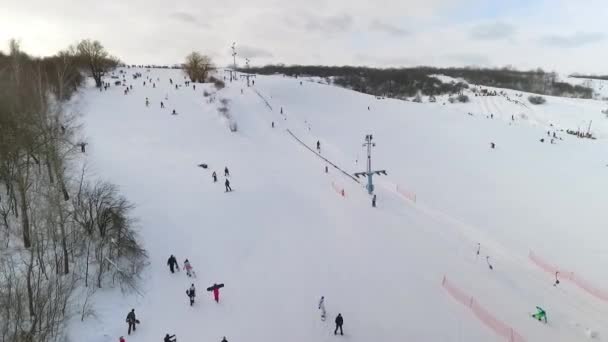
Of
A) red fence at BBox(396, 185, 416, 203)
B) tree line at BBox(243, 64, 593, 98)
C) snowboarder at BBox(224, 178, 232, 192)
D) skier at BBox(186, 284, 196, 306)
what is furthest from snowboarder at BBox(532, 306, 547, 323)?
tree line at BBox(243, 64, 593, 98)

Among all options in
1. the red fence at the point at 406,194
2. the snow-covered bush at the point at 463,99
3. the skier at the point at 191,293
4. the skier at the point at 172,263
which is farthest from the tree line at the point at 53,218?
the snow-covered bush at the point at 463,99

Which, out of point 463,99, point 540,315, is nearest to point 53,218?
point 540,315

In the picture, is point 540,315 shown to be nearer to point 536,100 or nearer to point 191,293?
point 191,293

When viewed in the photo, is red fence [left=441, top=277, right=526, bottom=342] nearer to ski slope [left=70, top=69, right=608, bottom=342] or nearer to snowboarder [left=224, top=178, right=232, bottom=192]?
ski slope [left=70, top=69, right=608, bottom=342]

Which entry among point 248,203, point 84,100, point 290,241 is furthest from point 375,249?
point 84,100

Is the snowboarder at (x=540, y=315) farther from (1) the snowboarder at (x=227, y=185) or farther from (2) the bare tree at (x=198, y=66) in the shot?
(2) the bare tree at (x=198, y=66)
